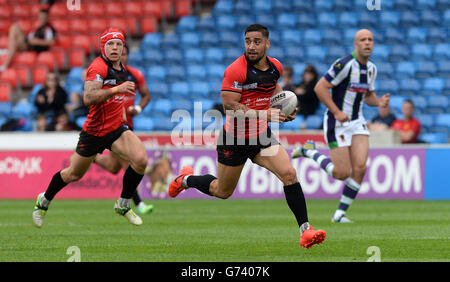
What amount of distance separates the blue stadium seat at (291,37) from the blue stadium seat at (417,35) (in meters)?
2.90

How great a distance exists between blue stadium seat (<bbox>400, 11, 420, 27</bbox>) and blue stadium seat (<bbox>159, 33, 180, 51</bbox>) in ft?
21.0

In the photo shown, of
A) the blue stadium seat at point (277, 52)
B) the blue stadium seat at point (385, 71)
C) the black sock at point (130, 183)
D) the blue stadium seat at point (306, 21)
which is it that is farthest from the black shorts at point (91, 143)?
the blue stadium seat at point (306, 21)

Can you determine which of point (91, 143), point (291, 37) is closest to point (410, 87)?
point (291, 37)

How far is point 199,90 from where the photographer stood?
2186 cm

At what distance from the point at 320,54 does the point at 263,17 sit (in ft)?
8.08

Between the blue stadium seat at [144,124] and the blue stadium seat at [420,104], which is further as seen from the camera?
the blue stadium seat at [144,124]

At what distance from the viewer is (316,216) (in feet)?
41.3

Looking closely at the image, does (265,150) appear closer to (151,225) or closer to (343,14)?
(151,225)

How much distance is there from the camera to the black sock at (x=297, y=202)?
825 cm

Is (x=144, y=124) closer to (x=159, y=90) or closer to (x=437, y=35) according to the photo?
(x=159, y=90)

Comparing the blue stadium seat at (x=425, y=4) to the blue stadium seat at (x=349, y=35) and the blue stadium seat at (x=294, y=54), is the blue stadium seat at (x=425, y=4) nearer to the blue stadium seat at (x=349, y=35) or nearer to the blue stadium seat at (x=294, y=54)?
the blue stadium seat at (x=349, y=35)

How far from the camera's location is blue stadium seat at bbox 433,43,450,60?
20969 millimetres

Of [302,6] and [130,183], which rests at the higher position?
[302,6]

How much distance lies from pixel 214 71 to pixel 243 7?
255 centimetres
